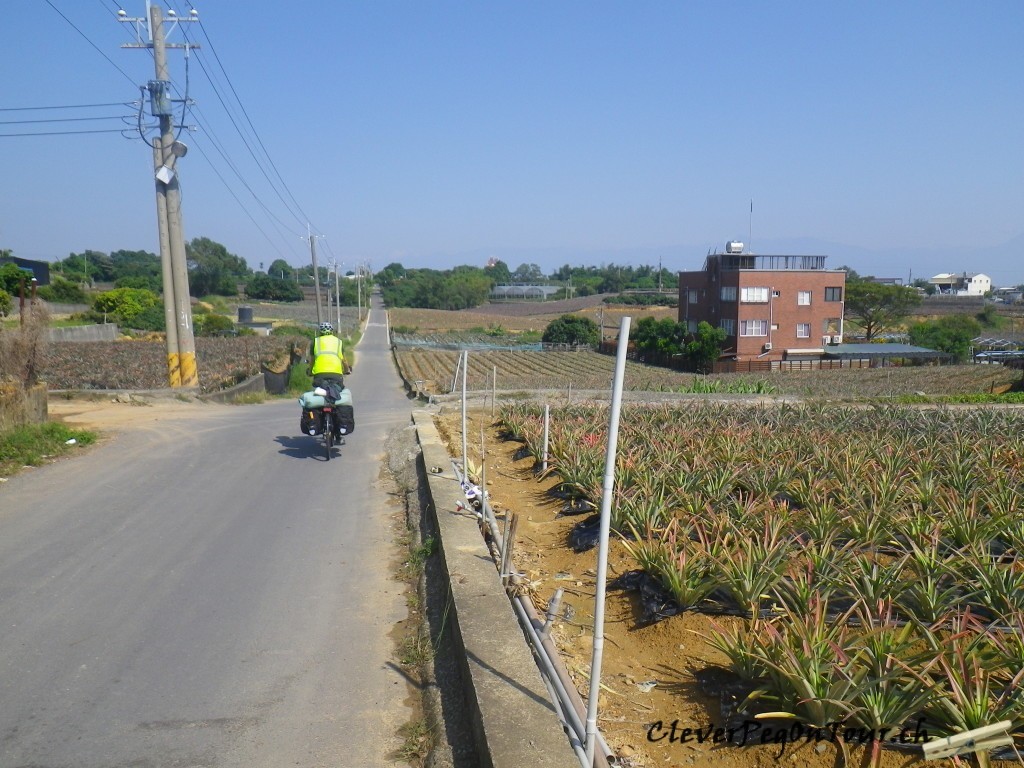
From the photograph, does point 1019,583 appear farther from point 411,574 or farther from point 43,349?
point 43,349

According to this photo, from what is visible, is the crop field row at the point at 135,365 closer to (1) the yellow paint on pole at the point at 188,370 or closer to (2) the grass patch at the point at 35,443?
(1) the yellow paint on pole at the point at 188,370

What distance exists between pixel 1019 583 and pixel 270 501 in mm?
7038

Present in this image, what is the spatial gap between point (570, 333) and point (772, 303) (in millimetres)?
29214

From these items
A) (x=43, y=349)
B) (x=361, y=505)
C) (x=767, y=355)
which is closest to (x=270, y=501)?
(x=361, y=505)

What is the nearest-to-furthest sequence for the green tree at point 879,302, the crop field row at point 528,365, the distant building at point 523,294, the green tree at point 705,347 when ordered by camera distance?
the crop field row at point 528,365
the green tree at point 705,347
the green tree at point 879,302
the distant building at point 523,294

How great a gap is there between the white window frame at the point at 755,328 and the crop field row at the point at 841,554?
63.6m

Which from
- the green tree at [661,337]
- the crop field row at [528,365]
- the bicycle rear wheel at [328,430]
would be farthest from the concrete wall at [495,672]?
the green tree at [661,337]

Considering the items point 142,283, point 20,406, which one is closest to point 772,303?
point 20,406

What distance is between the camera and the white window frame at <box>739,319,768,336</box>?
240 feet

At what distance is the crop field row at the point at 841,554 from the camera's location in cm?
362

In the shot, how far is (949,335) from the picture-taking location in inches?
3349

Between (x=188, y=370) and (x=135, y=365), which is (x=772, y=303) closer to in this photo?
(x=135, y=365)

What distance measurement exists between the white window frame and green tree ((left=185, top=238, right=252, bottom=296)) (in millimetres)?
71021

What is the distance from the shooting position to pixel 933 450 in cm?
923
